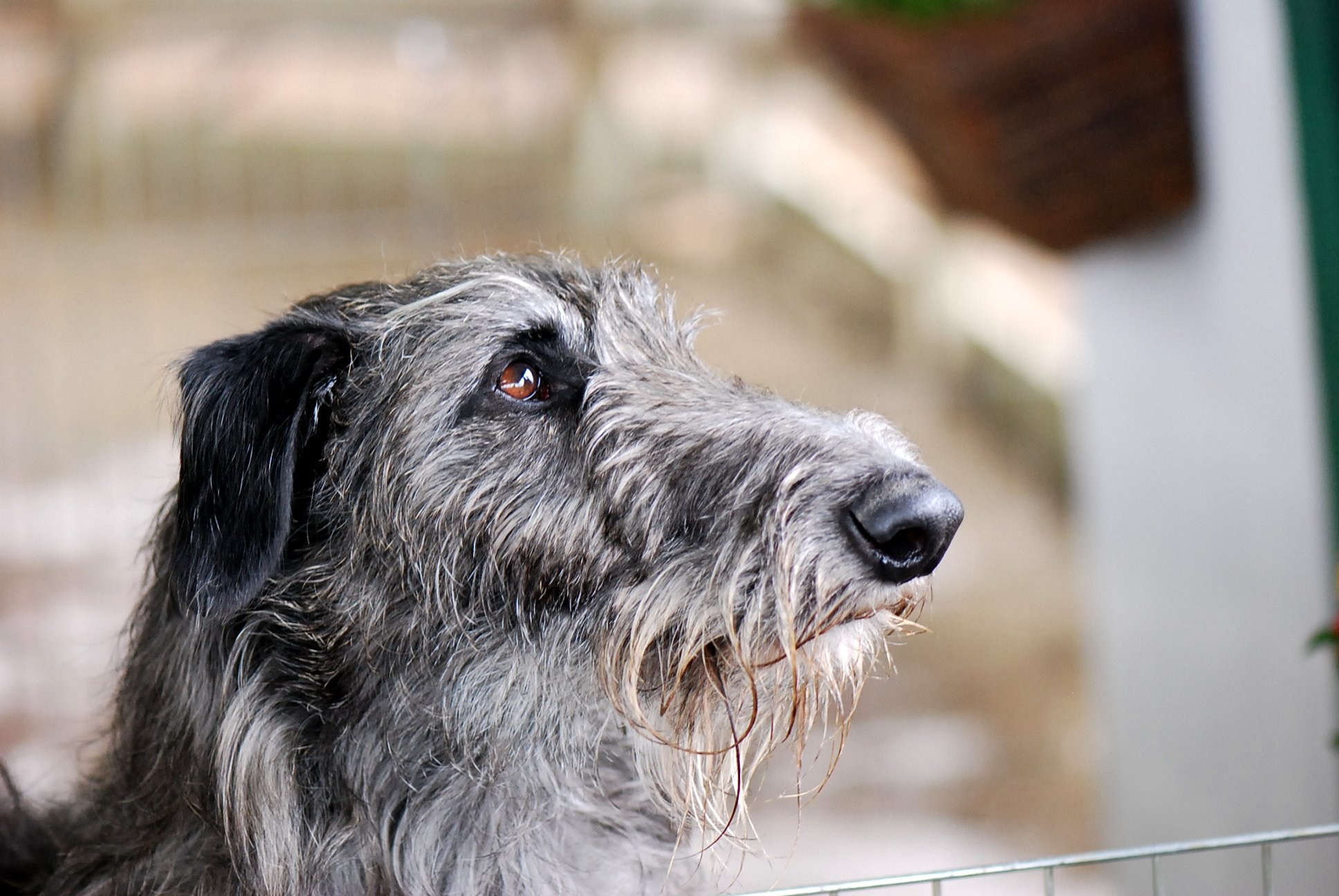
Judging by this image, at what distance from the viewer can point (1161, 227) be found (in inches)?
129

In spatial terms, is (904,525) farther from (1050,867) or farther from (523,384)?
(523,384)

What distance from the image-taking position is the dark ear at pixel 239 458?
4.10 ft

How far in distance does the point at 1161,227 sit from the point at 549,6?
3.11 metres

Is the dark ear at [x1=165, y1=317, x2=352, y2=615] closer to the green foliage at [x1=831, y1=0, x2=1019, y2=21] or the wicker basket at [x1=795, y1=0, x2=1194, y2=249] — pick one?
the green foliage at [x1=831, y1=0, x2=1019, y2=21]

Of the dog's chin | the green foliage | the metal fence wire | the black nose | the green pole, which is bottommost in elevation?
the metal fence wire

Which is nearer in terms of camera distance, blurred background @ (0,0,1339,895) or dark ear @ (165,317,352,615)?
dark ear @ (165,317,352,615)

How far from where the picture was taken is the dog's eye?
1409 mm

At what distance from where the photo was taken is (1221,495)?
302 centimetres

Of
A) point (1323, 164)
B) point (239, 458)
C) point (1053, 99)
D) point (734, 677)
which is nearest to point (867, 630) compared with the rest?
point (734, 677)

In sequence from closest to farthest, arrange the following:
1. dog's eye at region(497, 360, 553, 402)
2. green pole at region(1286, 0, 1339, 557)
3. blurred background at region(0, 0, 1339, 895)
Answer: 1. dog's eye at region(497, 360, 553, 402)
2. green pole at region(1286, 0, 1339, 557)
3. blurred background at region(0, 0, 1339, 895)

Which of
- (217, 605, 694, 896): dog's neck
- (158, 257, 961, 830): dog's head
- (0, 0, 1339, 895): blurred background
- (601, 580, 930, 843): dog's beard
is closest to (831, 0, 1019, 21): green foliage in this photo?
(0, 0, 1339, 895): blurred background

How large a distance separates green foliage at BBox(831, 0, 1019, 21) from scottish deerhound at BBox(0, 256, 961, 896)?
1617mm

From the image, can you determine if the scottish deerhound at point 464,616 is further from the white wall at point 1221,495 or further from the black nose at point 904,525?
the white wall at point 1221,495

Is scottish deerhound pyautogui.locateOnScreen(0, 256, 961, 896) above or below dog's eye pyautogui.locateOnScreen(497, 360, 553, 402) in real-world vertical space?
below
